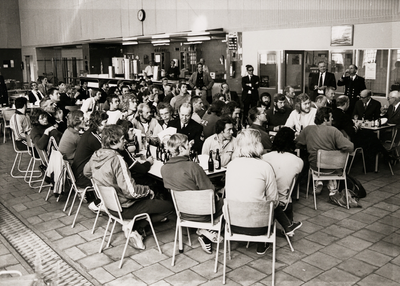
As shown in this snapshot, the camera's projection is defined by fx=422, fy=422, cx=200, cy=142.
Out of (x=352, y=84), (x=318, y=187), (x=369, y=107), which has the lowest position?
(x=318, y=187)

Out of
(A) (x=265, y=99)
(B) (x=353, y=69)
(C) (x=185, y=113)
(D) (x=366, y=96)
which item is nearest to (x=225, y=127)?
(C) (x=185, y=113)

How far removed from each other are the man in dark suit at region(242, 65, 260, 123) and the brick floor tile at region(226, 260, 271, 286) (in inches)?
289

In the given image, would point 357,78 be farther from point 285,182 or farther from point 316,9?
point 285,182

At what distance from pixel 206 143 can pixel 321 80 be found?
16.4ft

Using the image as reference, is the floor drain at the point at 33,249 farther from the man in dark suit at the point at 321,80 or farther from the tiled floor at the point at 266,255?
the man in dark suit at the point at 321,80

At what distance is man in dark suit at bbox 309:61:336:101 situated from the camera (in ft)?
30.3

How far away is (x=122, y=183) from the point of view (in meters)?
4.21

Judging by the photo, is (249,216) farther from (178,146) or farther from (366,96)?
(366,96)

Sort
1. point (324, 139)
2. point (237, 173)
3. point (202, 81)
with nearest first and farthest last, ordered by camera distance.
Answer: point (237, 173) → point (324, 139) → point (202, 81)

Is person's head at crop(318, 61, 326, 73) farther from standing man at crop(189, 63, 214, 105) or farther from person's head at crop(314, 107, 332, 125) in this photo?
person's head at crop(314, 107, 332, 125)

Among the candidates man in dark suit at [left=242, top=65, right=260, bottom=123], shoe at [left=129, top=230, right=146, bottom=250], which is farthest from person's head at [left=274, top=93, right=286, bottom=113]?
shoe at [left=129, top=230, right=146, bottom=250]

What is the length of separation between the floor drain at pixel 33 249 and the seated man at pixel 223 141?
202cm

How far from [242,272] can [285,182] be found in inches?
40.8

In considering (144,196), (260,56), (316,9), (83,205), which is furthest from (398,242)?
(260,56)
